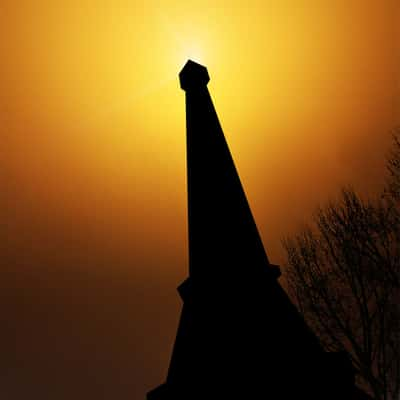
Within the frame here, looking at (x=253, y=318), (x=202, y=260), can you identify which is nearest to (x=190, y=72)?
(x=202, y=260)

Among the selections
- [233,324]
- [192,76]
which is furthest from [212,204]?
[192,76]

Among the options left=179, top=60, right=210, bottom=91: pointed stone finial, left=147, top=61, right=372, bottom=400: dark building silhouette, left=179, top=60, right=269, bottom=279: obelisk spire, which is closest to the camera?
left=147, top=61, right=372, bottom=400: dark building silhouette

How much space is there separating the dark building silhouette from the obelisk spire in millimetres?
25

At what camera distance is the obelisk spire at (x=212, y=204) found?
736 centimetres

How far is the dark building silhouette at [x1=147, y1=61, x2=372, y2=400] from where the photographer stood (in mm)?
5945

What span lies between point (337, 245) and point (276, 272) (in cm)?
625

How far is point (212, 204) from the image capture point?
7926 mm

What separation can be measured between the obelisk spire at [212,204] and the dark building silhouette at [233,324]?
25mm

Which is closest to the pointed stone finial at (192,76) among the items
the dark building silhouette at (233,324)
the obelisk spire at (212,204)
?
the obelisk spire at (212,204)

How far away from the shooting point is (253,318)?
6562 mm

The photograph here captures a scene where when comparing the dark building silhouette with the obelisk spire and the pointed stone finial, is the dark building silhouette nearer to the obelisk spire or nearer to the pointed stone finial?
the obelisk spire

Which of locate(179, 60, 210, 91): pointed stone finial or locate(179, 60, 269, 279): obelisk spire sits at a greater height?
locate(179, 60, 210, 91): pointed stone finial

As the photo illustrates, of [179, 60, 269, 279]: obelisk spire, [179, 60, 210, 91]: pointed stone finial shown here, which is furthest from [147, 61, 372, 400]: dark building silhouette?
[179, 60, 210, 91]: pointed stone finial

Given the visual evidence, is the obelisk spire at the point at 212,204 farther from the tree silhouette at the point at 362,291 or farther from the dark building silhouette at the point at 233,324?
the tree silhouette at the point at 362,291
